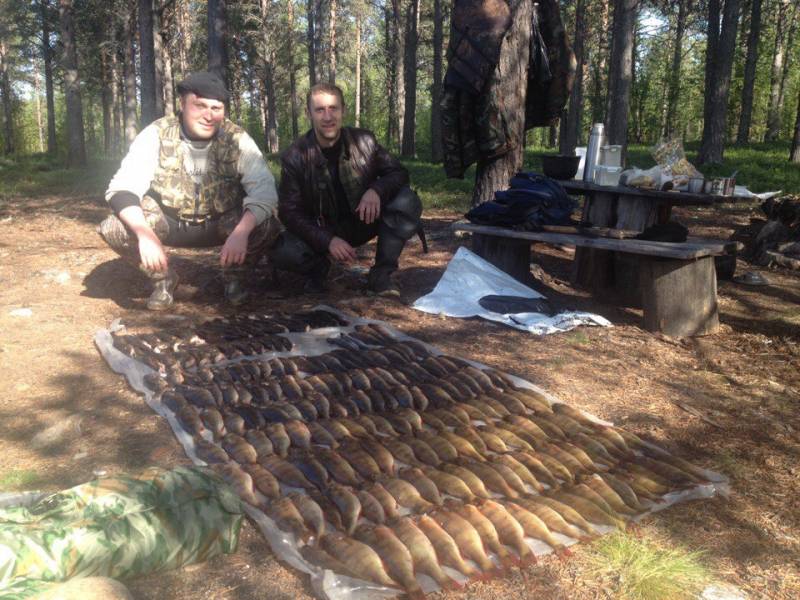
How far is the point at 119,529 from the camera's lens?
2145 mm

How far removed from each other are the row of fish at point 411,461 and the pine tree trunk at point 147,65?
13974 mm

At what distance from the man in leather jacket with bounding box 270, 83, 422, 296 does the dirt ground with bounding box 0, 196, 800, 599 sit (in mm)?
395

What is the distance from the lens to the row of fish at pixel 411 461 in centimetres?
240

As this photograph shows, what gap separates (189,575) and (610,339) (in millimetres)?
3670

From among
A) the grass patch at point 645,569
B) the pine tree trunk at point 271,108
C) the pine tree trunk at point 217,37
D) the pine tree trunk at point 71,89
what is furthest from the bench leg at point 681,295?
the pine tree trunk at point 271,108

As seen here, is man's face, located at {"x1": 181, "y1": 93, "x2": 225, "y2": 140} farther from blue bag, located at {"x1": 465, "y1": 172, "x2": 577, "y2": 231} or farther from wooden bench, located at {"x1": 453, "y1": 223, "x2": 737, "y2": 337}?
wooden bench, located at {"x1": 453, "y1": 223, "x2": 737, "y2": 337}

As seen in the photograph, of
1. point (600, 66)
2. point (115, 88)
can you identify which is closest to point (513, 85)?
point (600, 66)

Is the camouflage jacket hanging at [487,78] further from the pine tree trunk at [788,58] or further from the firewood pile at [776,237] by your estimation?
the pine tree trunk at [788,58]

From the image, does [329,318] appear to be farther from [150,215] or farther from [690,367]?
[690,367]

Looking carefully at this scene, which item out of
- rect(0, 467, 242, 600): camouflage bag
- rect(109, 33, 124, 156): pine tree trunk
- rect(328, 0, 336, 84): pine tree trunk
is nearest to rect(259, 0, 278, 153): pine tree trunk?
rect(328, 0, 336, 84): pine tree trunk

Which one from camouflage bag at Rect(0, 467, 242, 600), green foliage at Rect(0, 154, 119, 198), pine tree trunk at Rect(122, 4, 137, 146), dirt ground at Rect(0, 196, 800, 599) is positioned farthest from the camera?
pine tree trunk at Rect(122, 4, 137, 146)

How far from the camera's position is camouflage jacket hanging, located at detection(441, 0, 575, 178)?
726 cm

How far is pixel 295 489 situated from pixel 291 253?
3320 mm

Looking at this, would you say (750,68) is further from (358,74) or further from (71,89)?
(71,89)
